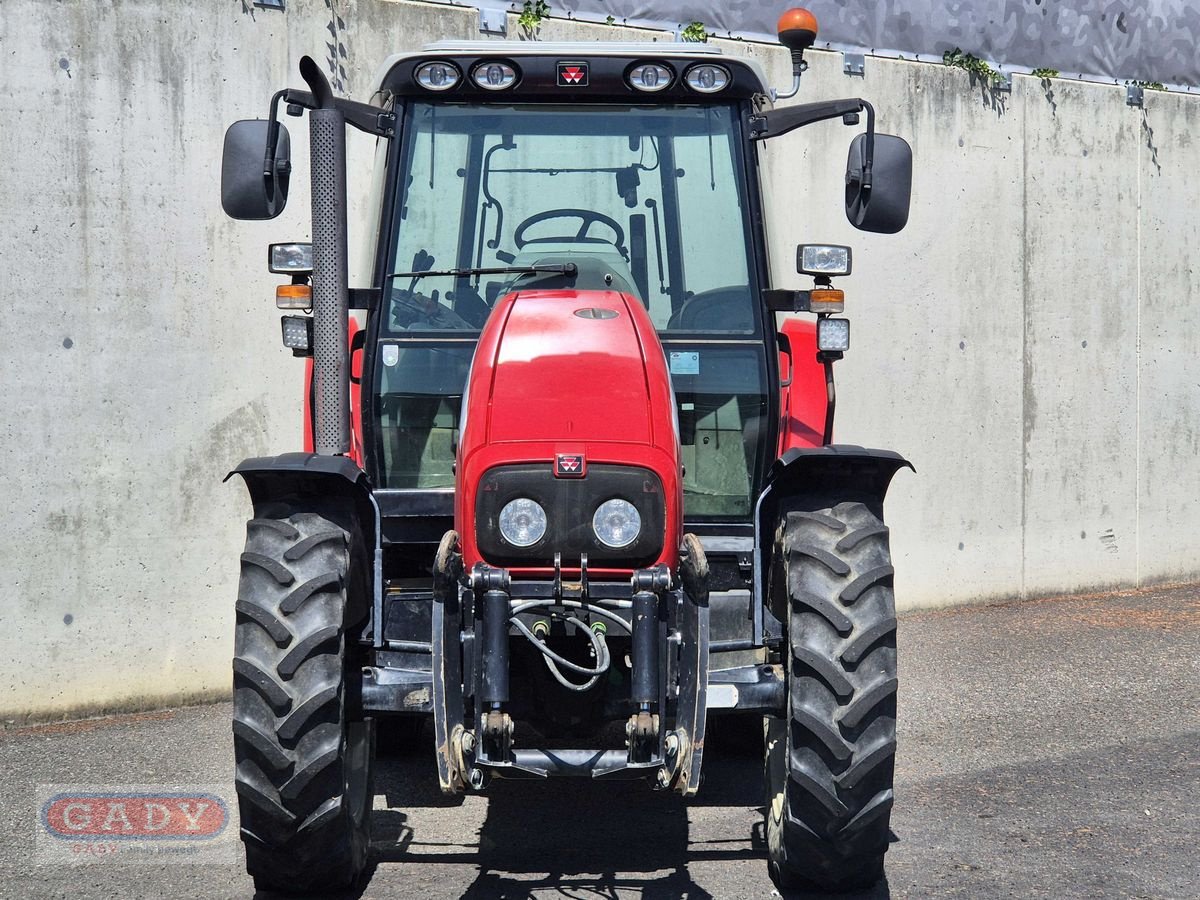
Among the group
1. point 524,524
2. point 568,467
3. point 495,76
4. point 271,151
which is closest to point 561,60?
point 495,76

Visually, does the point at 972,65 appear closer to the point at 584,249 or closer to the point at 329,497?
the point at 584,249

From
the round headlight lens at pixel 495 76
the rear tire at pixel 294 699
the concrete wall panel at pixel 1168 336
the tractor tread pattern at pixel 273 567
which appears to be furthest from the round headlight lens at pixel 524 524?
the concrete wall panel at pixel 1168 336

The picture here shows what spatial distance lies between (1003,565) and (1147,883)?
15.7ft

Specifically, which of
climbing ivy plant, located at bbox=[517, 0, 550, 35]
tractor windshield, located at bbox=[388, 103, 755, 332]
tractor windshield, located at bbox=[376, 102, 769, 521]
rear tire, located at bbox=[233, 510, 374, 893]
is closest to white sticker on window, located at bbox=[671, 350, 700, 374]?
tractor windshield, located at bbox=[376, 102, 769, 521]

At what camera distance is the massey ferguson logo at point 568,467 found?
3.65 meters

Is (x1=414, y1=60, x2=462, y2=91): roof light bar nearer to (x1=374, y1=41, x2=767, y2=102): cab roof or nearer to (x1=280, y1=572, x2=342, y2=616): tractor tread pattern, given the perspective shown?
(x1=374, y1=41, x2=767, y2=102): cab roof

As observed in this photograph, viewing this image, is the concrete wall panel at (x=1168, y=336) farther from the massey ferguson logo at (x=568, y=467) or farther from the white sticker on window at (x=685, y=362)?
the massey ferguson logo at (x=568, y=467)

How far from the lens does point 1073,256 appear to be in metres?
9.04

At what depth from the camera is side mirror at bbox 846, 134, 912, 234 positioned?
4344 millimetres

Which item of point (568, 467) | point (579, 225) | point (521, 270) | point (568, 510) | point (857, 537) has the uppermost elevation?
point (579, 225)

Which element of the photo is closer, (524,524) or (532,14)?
(524,524)

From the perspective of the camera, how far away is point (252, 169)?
13.6ft

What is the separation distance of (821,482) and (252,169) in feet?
A: 6.16

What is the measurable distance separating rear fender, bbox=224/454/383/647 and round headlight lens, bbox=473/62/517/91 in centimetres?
141
